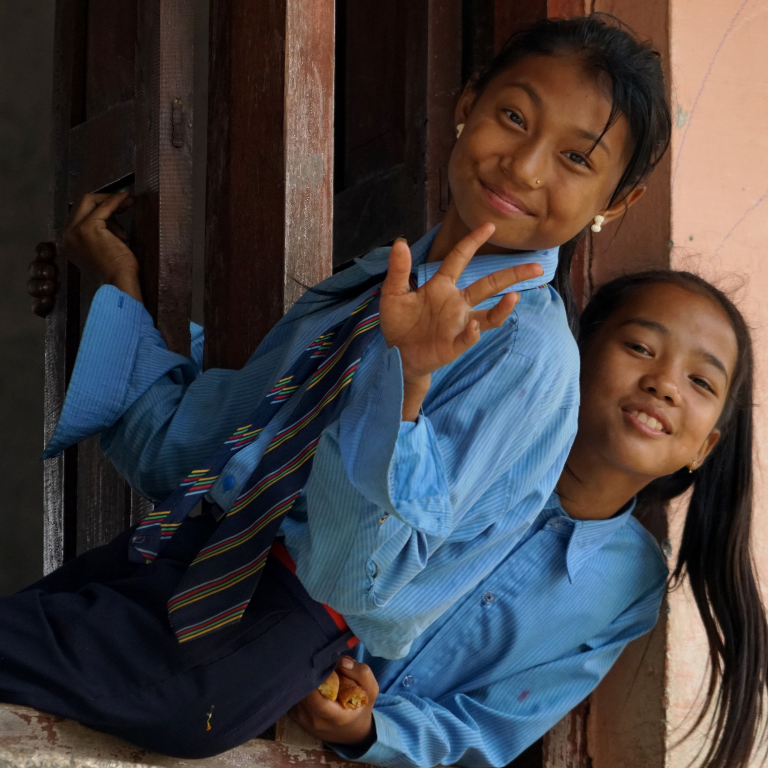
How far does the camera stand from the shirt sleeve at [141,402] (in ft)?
5.71

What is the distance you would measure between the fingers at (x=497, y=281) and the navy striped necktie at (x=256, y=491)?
0.34 metres

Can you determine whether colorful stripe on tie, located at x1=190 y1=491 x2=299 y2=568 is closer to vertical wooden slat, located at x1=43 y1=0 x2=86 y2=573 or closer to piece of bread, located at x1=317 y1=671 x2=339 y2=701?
piece of bread, located at x1=317 y1=671 x2=339 y2=701

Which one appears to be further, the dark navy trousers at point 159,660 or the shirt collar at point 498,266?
the shirt collar at point 498,266

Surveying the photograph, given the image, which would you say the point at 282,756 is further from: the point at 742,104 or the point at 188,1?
the point at 742,104

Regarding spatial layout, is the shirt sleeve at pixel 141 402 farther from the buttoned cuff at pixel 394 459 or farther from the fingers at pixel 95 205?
the buttoned cuff at pixel 394 459

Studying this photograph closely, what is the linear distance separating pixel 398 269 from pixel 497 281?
4.2 inches

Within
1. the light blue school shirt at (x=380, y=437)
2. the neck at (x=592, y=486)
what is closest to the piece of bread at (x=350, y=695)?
the light blue school shirt at (x=380, y=437)

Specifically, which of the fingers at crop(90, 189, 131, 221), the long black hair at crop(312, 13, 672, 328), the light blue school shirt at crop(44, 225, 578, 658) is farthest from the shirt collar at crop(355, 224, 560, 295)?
the fingers at crop(90, 189, 131, 221)

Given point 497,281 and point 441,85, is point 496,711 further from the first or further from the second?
point 441,85

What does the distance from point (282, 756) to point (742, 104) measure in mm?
1501

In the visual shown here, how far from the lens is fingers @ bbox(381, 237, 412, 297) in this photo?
44.1 inches

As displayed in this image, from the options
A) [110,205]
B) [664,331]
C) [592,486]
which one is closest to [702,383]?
[664,331]

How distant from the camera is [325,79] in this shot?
1809mm

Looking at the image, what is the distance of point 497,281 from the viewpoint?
1.14 m
